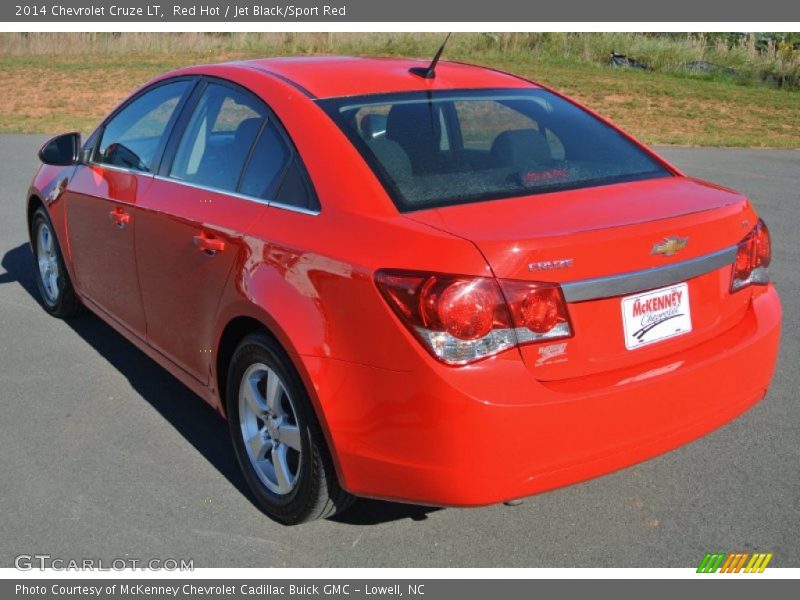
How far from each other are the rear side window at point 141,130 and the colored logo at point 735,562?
9.84 feet

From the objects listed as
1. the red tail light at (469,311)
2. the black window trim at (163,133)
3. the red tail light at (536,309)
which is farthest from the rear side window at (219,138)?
the red tail light at (536,309)

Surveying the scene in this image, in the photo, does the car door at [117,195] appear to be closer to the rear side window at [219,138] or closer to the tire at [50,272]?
the rear side window at [219,138]

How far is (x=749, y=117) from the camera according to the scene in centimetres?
2067

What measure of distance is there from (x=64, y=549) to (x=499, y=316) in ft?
6.17

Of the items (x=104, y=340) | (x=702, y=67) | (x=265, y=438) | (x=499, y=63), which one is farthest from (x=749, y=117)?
(x=265, y=438)

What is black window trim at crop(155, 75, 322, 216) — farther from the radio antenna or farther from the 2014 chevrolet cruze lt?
the radio antenna

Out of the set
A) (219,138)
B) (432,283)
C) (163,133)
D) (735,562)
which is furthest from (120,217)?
(735,562)

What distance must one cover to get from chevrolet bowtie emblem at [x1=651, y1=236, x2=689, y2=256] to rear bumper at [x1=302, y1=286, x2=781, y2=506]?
369 millimetres

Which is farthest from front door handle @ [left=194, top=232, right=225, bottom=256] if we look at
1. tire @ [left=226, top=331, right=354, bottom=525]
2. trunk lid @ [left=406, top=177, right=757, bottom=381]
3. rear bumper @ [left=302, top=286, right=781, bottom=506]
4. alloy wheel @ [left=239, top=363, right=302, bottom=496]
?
trunk lid @ [left=406, top=177, right=757, bottom=381]

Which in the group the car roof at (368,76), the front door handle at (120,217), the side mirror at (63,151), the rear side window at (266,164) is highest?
the car roof at (368,76)

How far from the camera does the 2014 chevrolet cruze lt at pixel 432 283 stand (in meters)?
2.92

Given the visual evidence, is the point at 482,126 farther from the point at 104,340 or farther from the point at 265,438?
the point at 104,340

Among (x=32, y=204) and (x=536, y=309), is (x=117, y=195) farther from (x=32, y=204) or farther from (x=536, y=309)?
(x=536, y=309)

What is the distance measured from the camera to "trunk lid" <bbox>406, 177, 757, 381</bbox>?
2.96 meters
